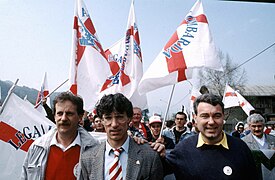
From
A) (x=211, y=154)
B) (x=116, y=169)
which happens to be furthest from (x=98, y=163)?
(x=211, y=154)

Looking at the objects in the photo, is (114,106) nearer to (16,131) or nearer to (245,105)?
(16,131)

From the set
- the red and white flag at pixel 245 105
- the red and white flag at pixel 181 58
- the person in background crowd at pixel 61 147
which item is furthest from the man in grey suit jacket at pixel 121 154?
the red and white flag at pixel 245 105

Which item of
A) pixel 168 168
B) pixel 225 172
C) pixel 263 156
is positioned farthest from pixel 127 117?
pixel 263 156

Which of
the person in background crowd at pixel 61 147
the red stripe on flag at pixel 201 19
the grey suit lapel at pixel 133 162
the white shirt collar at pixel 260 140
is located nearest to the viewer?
the grey suit lapel at pixel 133 162

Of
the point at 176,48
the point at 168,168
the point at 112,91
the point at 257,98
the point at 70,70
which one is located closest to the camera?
the point at 168,168

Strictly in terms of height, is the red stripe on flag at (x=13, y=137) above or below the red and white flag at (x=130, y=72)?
below

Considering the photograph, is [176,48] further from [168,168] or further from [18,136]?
[18,136]

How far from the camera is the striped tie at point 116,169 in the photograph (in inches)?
86.8

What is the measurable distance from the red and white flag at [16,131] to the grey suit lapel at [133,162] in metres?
2.22

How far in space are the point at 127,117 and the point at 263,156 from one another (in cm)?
166

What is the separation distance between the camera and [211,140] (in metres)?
2.40

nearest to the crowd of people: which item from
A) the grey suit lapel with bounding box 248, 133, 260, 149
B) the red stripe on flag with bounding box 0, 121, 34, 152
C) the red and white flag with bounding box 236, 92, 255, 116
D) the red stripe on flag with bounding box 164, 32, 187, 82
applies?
the red stripe on flag with bounding box 164, 32, 187, 82

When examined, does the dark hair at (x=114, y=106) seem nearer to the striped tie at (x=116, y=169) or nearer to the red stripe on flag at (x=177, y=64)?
the striped tie at (x=116, y=169)

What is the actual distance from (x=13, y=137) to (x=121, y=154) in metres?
2.25
